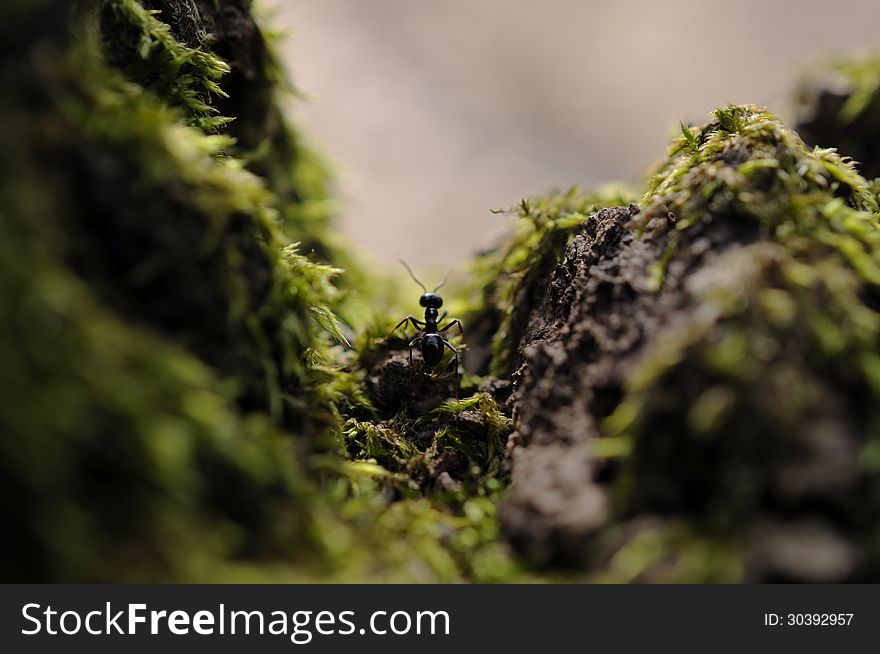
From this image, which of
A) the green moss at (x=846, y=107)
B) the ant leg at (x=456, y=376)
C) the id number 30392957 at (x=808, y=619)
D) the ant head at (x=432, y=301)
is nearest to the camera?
the id number 30392957 at (x=808, y=619)

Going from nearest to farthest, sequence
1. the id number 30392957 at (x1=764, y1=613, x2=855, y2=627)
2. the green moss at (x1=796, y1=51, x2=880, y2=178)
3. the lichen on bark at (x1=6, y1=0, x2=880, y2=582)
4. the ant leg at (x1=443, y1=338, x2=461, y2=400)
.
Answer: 1. the lichen on bark at (x1=6, y1=0, x2=880, y2=582)
2. the id number 30392957 at (x1=764, y1=613, x2=855, y2=627)
3. the ant leg at (x1=443, y1=338, x2=461, y2=400)
4. the green moss at (x1=796, y1=51, x2=880, y2=178)

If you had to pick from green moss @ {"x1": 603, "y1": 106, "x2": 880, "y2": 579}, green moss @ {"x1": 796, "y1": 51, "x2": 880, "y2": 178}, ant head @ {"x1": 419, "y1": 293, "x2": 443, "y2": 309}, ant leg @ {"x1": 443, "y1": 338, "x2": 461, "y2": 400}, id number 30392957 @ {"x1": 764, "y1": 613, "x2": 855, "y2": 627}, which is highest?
green moss @ {"x1": 796, "y1": 51, "x2": 880, "y2": 178}

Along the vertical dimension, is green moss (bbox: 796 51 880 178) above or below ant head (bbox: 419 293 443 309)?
above

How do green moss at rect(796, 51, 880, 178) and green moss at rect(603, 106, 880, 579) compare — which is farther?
green moss at rect(796, 51, 880, 178)

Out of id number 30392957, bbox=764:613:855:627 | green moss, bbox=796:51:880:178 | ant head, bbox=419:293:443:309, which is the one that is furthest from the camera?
green moss, bbox=796:51:880:178

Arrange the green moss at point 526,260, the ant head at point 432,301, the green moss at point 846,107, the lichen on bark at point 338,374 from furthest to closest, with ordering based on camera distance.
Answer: the green moss at point 846,107
the ant head at point 432,301
the green moss at point 526,260
the lichen on bark at point 338,374

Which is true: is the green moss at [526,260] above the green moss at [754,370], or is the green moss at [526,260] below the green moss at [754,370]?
above

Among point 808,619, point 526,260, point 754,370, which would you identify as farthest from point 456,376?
point 808,619

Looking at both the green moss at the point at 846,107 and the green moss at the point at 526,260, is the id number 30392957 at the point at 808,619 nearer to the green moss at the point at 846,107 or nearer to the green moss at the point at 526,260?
the green moss at the point at 526,260

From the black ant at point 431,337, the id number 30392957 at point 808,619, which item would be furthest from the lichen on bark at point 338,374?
the black ant at point 431,337

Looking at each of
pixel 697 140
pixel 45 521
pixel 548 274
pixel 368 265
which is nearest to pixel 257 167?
pixel 368 265

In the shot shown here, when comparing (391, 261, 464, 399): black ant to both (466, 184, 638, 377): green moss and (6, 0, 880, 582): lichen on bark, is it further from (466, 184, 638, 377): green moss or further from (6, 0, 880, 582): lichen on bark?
(6, 0, 880, 582): lichen on bark

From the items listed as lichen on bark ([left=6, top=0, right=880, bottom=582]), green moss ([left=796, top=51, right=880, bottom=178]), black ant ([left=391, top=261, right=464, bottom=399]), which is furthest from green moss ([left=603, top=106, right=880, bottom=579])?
green moss ([left=796, top=51, right=880, bottom=178])
